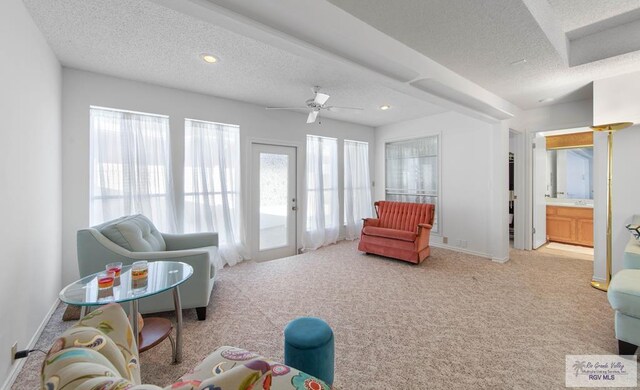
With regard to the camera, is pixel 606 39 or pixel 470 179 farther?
pixel 470 179

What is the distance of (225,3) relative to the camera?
1.53 m

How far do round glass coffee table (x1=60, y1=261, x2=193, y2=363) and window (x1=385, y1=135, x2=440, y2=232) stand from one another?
4770 mm

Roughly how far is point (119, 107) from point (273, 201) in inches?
101

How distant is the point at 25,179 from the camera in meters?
2.09

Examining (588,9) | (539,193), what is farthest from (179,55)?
(539,193)

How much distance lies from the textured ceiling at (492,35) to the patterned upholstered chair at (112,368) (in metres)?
2.25

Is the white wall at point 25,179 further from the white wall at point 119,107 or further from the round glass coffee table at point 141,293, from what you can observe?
the round glass coffee table at point 141,293

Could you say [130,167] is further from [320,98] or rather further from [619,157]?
[619,157]

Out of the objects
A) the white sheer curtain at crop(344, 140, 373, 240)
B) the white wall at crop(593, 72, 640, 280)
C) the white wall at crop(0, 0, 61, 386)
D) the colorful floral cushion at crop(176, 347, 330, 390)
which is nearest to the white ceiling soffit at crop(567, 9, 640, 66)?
the white wall at crop(593, 72, 640, 280)

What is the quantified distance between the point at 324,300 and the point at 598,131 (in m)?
3.84

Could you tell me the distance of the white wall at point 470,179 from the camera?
13.9 ft

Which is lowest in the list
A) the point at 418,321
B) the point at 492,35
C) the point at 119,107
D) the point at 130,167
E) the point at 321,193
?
the point at 418,321

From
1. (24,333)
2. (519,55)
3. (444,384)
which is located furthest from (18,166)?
(519,55)

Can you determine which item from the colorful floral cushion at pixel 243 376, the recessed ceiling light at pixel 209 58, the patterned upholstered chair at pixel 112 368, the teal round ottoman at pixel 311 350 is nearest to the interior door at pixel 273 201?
the recessed ceiling light at pixel 209 58
